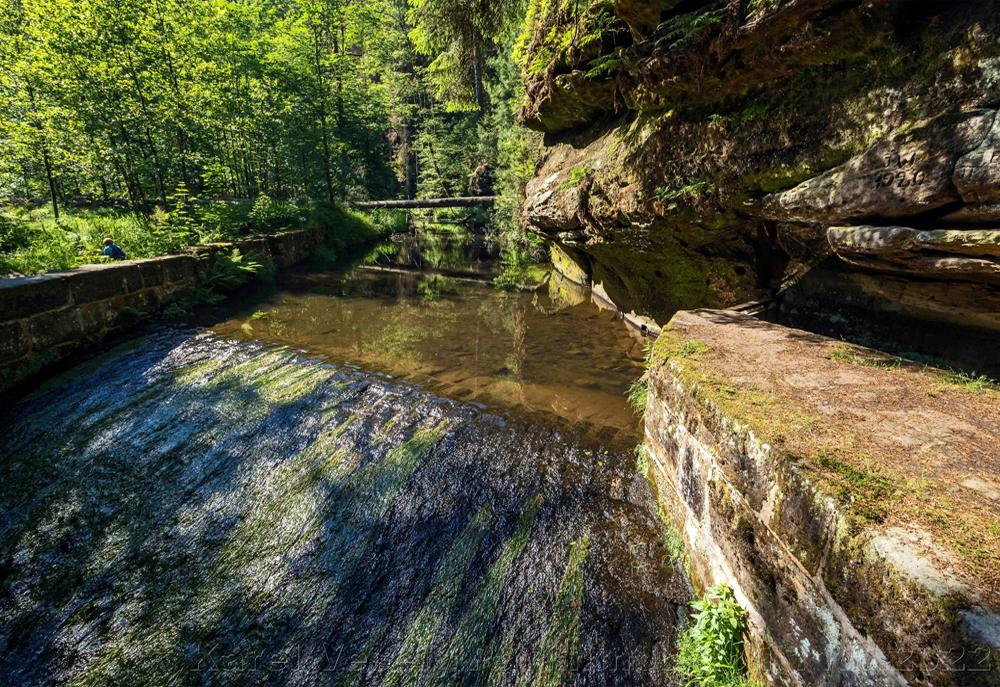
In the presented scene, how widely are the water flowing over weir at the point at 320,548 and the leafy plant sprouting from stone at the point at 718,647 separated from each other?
22cm

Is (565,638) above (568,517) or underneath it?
underneath

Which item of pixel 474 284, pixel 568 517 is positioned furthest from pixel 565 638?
pixel 474 284

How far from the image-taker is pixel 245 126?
17.9 metres

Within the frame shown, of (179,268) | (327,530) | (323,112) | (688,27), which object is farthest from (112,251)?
(323,112)

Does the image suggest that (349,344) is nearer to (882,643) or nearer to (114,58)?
(882,643)

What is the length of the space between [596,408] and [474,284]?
29.5ft

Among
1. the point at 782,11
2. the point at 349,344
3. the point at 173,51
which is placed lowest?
the point at 349,344

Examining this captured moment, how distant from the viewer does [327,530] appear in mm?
4164

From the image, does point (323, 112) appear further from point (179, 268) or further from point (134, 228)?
point (179, 268)

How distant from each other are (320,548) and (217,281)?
32.6ft

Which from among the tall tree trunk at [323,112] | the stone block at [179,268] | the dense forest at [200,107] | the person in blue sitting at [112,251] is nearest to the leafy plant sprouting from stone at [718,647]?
the dense forest at [200,107]

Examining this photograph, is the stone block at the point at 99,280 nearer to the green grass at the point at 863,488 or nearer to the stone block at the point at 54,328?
the stone block at the point at 54,328

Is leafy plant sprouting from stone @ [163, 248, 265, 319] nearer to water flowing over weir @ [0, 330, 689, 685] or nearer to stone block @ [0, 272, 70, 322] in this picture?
stone block @ [0, 272, 70, 322]

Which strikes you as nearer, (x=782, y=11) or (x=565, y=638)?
(x=565, y=638)
